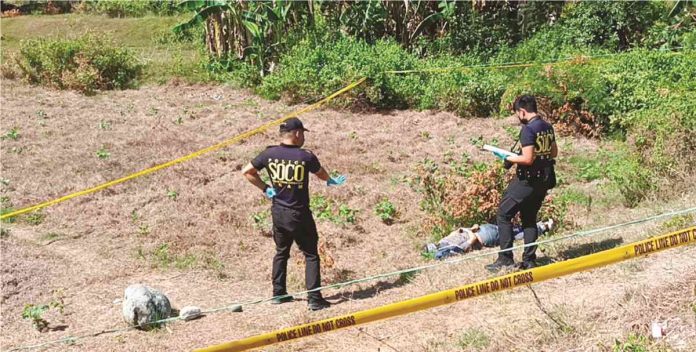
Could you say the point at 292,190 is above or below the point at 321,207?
above

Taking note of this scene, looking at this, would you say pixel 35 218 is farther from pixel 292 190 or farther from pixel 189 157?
pixel 292 190

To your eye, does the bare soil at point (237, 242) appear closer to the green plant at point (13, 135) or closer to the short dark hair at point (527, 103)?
the green plant at point (13, 135)

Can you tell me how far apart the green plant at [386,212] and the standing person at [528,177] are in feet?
8.36

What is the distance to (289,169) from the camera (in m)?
6.30

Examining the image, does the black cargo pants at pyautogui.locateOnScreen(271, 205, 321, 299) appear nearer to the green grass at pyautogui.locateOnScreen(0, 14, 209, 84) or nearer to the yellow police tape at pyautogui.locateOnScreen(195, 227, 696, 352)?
the yellow police tape at pyautogui.locateOnScreen(195, 227, 696, 352)

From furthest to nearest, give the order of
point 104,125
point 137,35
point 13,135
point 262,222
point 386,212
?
point 137,35, point 104,125, point 13,135, point 386,212, point 262,222

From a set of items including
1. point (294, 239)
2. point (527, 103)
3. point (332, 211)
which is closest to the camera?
point (527, 103)

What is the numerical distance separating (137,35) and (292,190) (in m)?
15.8

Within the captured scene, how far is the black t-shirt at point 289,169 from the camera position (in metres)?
6.30

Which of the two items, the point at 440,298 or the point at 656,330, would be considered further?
A: the point at 440,298

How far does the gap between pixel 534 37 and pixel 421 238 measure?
883 centimetres

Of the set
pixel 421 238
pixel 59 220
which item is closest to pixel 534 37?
pixel 421 238

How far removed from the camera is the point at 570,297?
5.58m

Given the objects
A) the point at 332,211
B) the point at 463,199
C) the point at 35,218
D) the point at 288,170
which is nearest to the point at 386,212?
the point at 332,211
